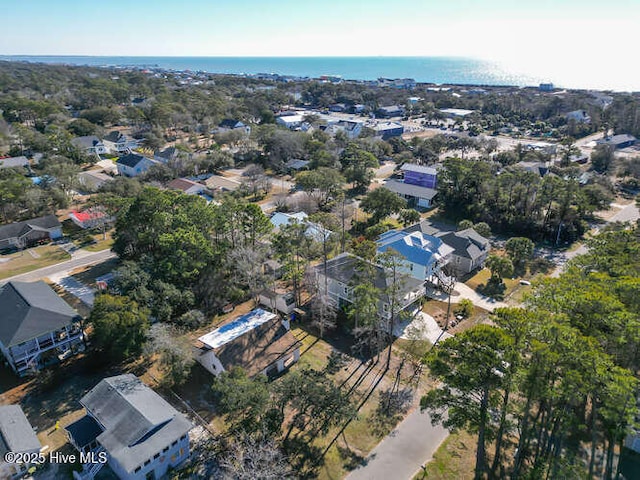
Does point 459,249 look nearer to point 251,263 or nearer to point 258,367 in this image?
point 251,263

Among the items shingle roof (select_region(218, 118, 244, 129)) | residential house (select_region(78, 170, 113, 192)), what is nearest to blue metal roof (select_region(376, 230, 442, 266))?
residential house (select_region(78, 170, 113, 192))

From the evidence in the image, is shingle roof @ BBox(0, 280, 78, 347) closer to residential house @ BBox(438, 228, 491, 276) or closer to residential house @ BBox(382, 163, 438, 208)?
residential house @ BBox(438, 228, 491, 276)

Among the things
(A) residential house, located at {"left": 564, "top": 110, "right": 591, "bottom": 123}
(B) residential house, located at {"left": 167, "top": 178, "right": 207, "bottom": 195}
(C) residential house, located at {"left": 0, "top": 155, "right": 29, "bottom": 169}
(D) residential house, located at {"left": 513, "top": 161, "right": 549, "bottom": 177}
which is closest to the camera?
(B) residential house, located at {"left": 167, "top": 178, "right": 207, "bottom": 195}

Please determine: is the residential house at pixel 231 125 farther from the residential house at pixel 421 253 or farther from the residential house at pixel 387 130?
the residential house at pixel 421 253

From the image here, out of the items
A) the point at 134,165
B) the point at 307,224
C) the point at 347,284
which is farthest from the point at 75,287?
the point at 134,165

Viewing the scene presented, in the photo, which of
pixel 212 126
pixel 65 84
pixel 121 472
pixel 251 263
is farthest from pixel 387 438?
pixel 65 84

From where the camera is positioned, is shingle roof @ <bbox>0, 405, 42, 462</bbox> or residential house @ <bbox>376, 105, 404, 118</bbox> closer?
shingle roof @ <bbox>0, 405, 42, 462</bbox>

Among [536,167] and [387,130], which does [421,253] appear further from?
[387,130]

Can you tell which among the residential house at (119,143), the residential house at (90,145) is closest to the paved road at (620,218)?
the residential house at (90,145)
